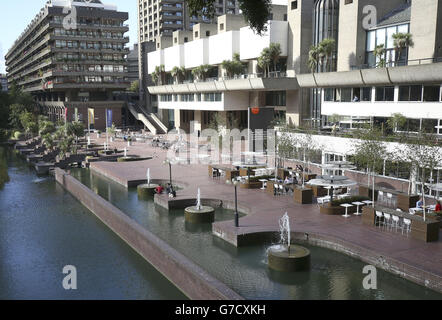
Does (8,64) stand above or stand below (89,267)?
above

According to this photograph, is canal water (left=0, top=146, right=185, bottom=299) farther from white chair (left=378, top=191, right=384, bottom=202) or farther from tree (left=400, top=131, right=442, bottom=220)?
white chair (left=378, top=191, right=384, bottom=202)

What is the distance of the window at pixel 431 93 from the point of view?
92.7 feet

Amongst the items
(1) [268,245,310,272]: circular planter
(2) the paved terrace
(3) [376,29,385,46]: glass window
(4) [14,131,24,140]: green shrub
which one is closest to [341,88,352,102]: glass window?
(3) [376,29,385,46]: glass window

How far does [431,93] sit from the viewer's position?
28.5 m

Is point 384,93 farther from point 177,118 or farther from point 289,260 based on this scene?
point 177,118

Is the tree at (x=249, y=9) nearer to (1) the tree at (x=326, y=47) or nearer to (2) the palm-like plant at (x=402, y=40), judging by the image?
(2) the palm-like plant at (x=402, y=40)

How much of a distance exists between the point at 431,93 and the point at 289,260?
19.1 m

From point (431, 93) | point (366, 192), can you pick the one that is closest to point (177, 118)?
point (431, 93)

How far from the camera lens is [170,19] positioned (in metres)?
108
